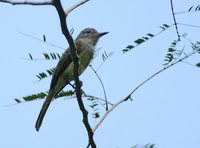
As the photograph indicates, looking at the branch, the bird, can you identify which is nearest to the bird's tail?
the bird

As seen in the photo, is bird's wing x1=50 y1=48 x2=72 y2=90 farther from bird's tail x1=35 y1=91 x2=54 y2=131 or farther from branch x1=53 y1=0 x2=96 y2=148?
branch x1=53 y1=0 x2=96 y2=148

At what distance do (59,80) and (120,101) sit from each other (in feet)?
7.53

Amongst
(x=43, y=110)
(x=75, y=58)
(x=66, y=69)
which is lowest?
(x=43, y=110)

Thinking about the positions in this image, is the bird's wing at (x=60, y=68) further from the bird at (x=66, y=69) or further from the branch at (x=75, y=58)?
the branch at (x=75, y=58)

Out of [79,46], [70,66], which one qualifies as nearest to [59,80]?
[70,66]

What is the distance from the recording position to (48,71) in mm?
4641

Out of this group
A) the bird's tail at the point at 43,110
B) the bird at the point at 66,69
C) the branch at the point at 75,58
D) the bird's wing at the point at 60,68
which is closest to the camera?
the branch at the point at 75,58

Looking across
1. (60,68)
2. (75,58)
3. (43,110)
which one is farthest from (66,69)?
(75,58)

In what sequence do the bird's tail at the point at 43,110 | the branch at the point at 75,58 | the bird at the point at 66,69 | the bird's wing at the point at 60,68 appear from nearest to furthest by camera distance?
the branch at the point at 75,58, the bird's tail at the point at 43,110, the bird at the point at 66,69, the bird's wing at the point at 60,68

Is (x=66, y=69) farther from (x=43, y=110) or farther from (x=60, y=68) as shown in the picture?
(x=43, y=110)

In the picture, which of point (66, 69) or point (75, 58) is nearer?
Answer: point (75, 58)

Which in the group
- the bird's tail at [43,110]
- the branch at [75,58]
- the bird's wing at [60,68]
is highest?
the branch at [75,58]

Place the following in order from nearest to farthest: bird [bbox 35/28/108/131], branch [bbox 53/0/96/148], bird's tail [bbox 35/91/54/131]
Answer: branch [bbox 53/0/96/148], bird's tail [bbox 35/91/54/131], bird [bbox 35/28/108/131]

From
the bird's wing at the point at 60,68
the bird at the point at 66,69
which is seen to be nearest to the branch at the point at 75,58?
the bird at the point at 66,69
